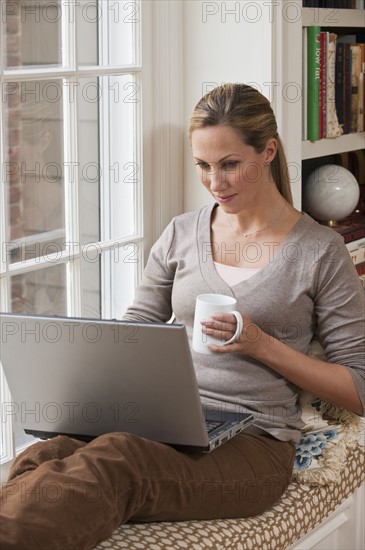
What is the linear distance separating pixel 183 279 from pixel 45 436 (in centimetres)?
46

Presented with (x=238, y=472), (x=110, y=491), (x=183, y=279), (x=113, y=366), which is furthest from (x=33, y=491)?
(x=183, y=279)

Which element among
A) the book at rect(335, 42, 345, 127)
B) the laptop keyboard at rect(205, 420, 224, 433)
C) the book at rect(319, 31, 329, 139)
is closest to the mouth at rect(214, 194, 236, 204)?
the laptop keyboard at rect(205, 420, 224, 433)

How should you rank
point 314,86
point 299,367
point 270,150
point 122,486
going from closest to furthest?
point 122,486
point 299,367
point 270,150
point 314,86

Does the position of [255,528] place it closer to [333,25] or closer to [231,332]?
[231,332]

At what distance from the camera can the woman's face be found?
1.95m

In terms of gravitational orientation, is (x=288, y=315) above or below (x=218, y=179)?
below

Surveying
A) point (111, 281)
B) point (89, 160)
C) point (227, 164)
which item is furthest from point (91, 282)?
point (227, 164)

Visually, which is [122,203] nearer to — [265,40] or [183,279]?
[183,279]

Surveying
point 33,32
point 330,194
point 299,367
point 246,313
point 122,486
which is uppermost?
point 33,32

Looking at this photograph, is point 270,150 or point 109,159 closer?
point 270,150

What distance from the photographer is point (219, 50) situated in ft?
7.68

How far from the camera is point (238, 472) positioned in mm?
1835

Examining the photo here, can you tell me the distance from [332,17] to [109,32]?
2.32ft

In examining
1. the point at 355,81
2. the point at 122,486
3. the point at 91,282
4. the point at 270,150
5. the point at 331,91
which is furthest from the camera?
the point at 355,81
